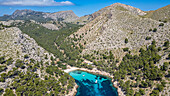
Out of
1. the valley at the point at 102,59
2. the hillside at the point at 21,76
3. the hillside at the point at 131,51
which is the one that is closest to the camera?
the hillside at the point at 21,76

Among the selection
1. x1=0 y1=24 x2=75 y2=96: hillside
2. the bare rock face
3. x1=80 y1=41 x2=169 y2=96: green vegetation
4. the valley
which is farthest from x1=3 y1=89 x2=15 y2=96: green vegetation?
the bare rock face

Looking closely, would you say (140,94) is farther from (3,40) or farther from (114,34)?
(3,40)

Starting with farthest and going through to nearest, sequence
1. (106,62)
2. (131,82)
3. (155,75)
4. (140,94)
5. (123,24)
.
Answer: (123,24), (106,62), (131,82), (155,75), (140,94)

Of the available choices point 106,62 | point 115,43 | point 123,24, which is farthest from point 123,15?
point 106,62

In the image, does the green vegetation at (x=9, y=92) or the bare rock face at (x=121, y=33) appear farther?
the bare rock face at (x=121, y=33)

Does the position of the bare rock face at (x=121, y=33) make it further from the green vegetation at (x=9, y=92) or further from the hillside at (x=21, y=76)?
the green vegetation at (x=9, y=92)

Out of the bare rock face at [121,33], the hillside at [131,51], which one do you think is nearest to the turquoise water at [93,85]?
the hillside at [131,51]
